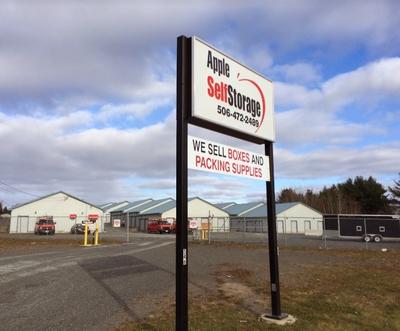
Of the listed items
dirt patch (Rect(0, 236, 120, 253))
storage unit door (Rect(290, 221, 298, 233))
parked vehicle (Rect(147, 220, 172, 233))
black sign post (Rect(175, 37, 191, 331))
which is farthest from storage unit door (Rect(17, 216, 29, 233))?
black sign post (Rect(175, 37, 191, 331))

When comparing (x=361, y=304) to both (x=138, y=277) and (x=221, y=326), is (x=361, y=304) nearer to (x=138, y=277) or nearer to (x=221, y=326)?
(x=221, y=326)

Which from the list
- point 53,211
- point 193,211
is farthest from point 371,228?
point 53,211


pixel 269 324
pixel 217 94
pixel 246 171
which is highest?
pixel 217 94

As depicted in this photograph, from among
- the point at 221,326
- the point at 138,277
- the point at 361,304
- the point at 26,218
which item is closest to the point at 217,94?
the point at 221,326

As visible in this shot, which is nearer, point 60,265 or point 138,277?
point 138,277

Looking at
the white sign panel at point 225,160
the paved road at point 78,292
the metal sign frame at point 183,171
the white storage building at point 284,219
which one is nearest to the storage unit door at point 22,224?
the white storage building at point 284,219

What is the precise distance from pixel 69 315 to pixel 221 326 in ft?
9.12

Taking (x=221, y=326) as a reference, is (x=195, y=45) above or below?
above

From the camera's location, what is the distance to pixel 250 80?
27.9 ft

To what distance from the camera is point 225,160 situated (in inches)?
291

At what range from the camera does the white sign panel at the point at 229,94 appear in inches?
269

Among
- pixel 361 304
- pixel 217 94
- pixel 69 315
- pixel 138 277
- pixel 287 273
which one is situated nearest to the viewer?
pixel 217 94

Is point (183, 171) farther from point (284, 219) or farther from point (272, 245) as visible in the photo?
point (284, 219)

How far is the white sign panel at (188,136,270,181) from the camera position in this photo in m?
6.58
